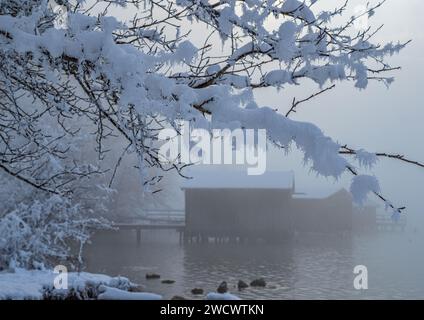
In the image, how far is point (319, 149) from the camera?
366 cm

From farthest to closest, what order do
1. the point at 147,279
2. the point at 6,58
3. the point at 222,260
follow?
1. the point at 222,260
2. the point at 147,279
3. the point at 6,58

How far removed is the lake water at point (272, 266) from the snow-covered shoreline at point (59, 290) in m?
6.04

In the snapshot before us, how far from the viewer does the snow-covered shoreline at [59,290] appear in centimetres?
1419

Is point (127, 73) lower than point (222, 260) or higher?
higher

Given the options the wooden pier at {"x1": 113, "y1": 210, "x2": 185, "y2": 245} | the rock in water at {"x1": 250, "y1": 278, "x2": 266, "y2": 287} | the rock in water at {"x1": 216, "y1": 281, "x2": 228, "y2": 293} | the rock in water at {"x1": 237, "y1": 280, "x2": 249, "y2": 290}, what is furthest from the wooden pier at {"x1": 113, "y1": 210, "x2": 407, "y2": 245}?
the rock in water at {"x1": 216, "y1": 281, "x2": 228, "y2": 293}

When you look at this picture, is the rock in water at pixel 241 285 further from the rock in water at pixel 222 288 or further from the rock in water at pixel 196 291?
the rock in water at pixel 196 291

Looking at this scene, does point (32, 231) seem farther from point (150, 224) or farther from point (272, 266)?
point (150, 224)

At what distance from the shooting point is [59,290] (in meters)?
16.3

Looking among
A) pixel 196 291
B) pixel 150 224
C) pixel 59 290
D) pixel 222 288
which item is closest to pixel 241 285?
pixel 222 288

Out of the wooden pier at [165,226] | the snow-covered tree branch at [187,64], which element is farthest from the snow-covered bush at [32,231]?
the wooden pier at [165,226]
